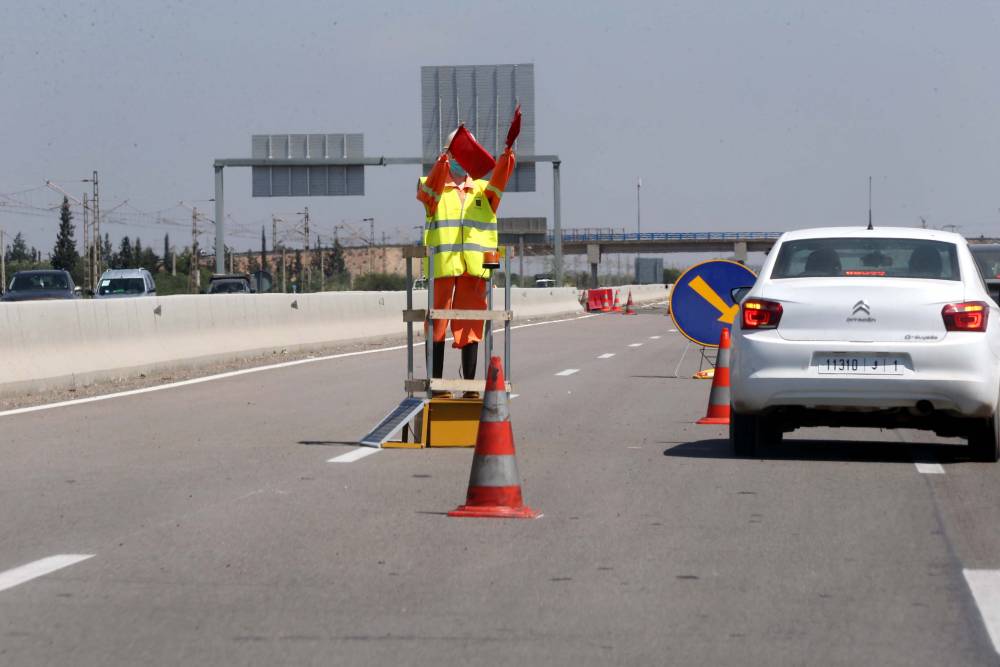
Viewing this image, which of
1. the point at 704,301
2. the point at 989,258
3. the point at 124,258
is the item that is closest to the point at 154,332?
the point at 704,301

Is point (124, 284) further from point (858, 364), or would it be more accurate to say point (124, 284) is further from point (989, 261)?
point (858, 364)

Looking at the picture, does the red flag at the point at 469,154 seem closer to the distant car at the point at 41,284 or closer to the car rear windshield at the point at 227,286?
the car rear windshield at the point at 227,286

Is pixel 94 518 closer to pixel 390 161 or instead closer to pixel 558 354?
pixel 558 354

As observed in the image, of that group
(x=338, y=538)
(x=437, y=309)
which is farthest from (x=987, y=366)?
(x=338, y=538)

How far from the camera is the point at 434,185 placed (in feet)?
37.7

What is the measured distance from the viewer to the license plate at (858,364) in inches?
409

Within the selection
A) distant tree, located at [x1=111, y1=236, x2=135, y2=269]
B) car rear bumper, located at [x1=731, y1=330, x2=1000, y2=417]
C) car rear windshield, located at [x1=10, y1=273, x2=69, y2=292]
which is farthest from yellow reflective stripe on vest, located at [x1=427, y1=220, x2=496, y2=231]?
distant tree, located at [x1=111, y1=236, x2=135, y2=269]

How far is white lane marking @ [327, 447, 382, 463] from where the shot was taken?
35.3ft

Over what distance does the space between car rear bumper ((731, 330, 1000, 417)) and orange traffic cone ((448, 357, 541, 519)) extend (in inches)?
104

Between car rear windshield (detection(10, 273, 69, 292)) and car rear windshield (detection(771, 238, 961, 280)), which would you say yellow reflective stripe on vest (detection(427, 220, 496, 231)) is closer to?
car rear windshield (detection(771, 238, 961, 280))

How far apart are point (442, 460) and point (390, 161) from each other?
42623mm

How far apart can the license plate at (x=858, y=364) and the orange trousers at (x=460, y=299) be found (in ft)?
8.39

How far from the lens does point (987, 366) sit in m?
10.4

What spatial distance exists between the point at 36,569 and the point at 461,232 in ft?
17.5
